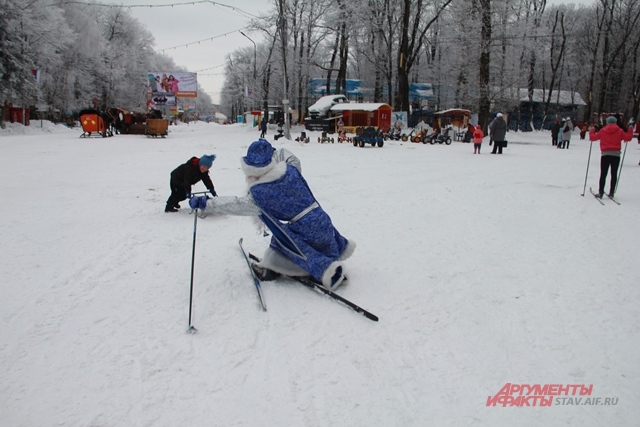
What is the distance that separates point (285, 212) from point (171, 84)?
153 feet

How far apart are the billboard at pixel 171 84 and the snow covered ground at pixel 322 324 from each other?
39931 millimetres

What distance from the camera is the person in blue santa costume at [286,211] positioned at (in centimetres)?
405

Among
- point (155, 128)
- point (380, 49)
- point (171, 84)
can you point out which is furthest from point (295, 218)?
point (171, 84)

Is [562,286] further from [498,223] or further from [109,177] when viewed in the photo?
[109,177]

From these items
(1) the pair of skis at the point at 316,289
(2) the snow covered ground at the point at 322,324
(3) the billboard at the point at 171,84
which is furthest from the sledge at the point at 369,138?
(3) the billboard at the point at 171,84

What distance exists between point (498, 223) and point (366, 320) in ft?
14.1

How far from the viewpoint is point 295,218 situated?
4.19m

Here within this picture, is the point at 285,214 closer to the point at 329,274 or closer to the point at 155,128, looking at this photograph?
the point at 329,274

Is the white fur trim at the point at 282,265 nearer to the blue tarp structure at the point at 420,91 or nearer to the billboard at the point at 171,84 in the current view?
the billboard at the point at 171,84

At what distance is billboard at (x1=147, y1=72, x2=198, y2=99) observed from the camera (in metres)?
43.9

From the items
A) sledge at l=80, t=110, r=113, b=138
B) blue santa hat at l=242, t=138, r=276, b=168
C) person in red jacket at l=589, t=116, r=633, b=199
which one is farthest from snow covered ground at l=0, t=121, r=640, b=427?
sledge at l=80, t=110, r=113, b=138

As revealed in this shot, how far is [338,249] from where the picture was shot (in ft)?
14.9

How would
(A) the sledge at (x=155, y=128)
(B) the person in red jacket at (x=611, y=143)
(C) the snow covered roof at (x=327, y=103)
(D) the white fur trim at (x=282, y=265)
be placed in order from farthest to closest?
(C) the snow covered roof at (x=327, y=103) < (A) the sledge at (x=155, y=128) < (B) the person in red jacket at (x=611, y=143) < (D) the white fur trim at (x=282, y=265)

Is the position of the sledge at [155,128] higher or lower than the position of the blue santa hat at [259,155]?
higher
